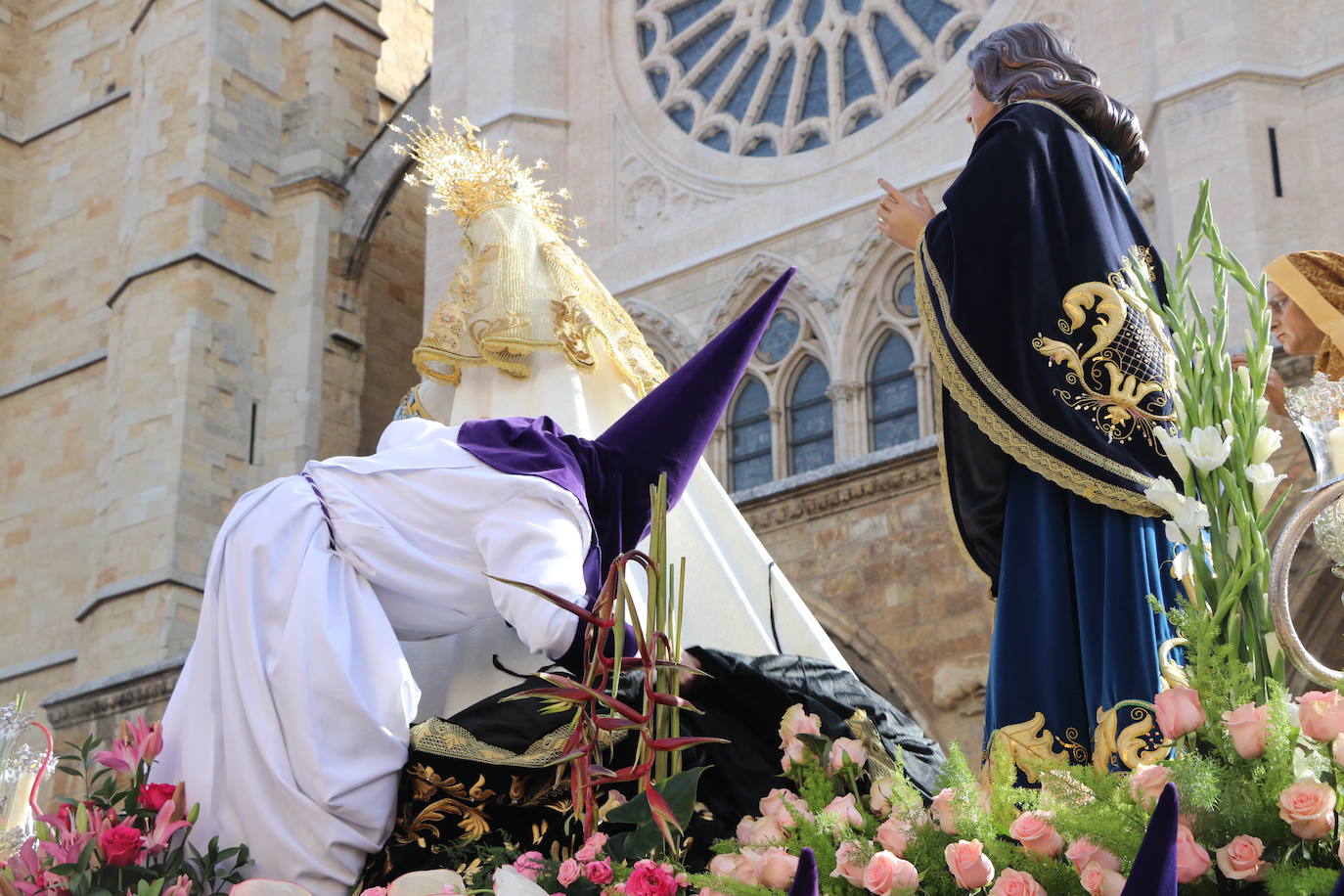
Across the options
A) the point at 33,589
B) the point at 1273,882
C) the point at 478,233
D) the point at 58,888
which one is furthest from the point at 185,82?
→ the point at 1273,882

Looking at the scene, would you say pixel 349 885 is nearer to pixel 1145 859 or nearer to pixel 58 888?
pixel 58 888

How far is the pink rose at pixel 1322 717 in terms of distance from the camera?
1.95 m

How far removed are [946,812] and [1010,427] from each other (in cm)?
99

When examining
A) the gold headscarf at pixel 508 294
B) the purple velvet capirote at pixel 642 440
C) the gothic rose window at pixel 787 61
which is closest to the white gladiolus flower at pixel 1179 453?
the purple velvet capirote at pixel 642 440

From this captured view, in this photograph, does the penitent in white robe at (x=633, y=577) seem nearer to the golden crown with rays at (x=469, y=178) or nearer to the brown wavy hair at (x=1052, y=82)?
the golden crown with rays at (x=469, y=178)

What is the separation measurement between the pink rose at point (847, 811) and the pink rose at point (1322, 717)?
0.57 m

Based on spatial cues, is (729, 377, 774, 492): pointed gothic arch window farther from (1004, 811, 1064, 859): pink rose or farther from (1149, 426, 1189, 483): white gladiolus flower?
(1004, 811, 1064, 859): pink rose

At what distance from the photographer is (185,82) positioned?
1692cm

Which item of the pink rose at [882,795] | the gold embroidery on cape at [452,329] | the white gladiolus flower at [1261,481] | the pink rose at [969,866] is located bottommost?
the pink rose at [969,866]

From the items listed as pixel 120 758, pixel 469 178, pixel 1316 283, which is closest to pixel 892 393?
pixel 469 178

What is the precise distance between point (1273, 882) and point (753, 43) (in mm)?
13428

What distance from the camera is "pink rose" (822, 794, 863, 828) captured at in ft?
7.60

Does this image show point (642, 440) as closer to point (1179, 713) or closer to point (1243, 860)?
point (1179, 713)

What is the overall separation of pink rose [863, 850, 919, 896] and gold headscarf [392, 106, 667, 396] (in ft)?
7.05
